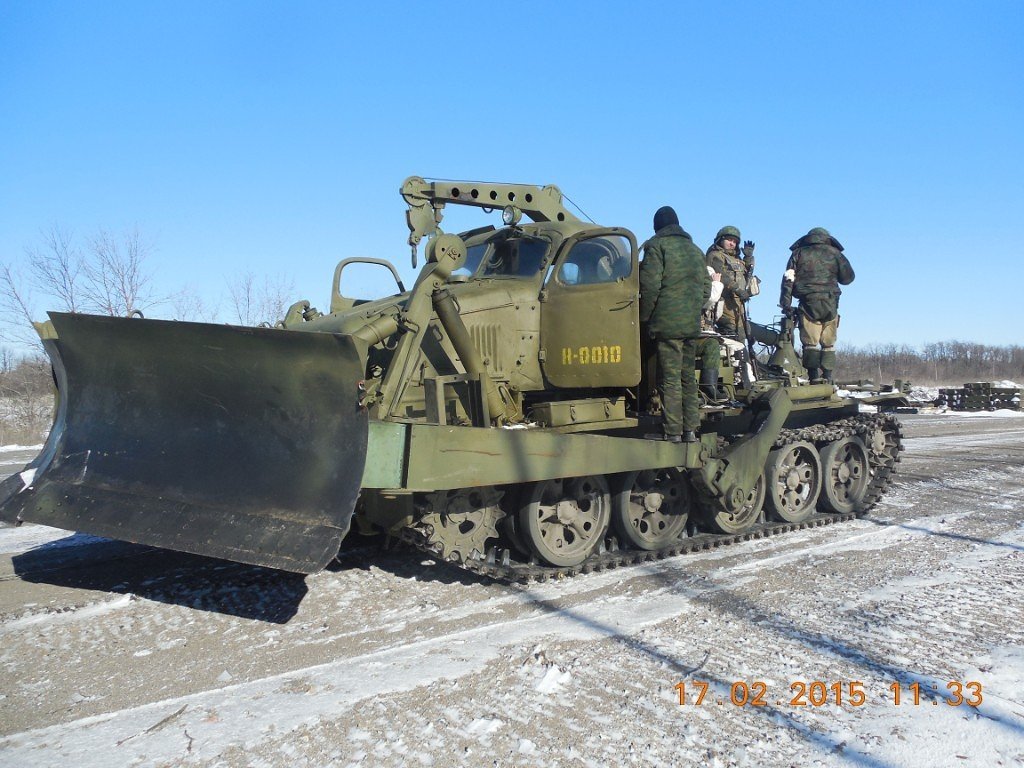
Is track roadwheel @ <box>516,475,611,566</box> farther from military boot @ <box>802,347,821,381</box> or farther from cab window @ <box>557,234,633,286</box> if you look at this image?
military boot @ <box>802,347,821,381</box>

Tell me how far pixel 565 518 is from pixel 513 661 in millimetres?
Answer: 1988

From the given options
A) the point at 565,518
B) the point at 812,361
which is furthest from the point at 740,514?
the point at 812,361

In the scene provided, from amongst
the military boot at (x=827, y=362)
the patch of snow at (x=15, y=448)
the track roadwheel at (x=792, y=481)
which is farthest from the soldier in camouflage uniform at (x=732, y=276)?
the patch of snow at (x=15, y=448)

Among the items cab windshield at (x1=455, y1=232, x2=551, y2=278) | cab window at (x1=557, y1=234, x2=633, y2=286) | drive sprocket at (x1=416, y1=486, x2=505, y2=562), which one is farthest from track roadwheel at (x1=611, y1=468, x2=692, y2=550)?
cab windshield at (x1=455, y1=232, x2=551, y2=278)

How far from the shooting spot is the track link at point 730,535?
5.57 meters

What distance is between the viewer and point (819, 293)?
880cm

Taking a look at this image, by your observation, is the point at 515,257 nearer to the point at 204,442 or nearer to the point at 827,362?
the point at 204,442

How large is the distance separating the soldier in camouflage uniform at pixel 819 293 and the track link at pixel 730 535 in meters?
0.74

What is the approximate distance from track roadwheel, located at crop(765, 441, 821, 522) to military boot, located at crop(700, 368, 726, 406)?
907 millimetres

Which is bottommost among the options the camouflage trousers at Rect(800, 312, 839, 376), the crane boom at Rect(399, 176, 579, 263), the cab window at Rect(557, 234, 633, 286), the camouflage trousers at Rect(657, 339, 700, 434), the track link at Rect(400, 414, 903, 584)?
the track link at Rect(400, 414, 903, 584)

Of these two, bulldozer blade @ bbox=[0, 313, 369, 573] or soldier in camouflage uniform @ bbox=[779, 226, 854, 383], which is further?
soldier in camouflage uniform @ bbox=[779, 226, 854, 383]
